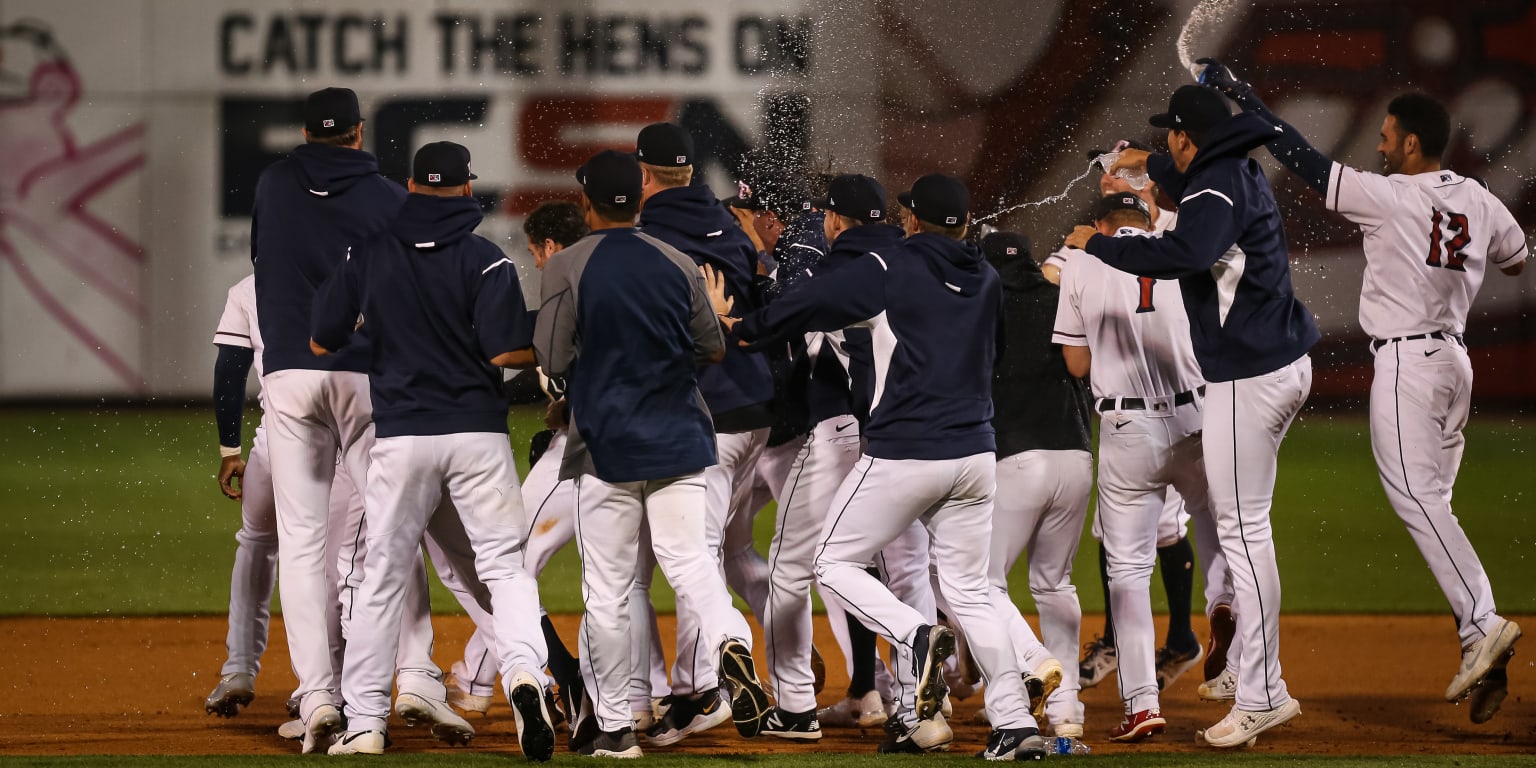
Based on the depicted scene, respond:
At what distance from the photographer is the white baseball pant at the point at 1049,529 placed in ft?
17.6

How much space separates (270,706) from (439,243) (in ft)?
7.24

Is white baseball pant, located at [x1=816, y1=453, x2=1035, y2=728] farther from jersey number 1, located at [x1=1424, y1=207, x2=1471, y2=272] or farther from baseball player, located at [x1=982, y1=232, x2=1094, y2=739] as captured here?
jersey number 1, located at [x1=1424, y1=207, x2=1471, y2=272]

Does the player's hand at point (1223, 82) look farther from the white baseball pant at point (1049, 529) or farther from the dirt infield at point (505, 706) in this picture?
the dirt infield at point (505, 706)

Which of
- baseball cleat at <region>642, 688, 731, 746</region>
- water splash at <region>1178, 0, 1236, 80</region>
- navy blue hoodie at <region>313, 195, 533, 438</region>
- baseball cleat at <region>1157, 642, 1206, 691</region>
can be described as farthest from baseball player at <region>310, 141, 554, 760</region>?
water splash at <region>1178, 0, 1236, 80</region>

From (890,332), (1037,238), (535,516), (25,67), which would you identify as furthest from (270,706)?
(25,67)

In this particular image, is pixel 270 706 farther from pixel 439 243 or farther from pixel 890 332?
pixel 890 332

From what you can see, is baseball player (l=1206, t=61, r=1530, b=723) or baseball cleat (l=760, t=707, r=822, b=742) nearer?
baseball cleat (l=760, t=707, r=822, b=742)

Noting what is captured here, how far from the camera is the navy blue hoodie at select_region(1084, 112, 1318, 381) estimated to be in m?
5.08

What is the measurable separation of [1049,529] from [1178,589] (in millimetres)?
1220

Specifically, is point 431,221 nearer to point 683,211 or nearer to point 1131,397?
point 683,211

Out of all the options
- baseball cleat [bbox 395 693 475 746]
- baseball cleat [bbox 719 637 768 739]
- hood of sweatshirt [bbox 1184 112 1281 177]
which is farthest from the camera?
hood of sweatshirt [bbox 1184 112 1281 177]

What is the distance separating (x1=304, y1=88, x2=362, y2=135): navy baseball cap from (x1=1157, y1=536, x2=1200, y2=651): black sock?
3.41m

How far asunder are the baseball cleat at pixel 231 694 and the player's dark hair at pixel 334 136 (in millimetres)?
1880

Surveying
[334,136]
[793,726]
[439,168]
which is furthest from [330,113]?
[793,726]
